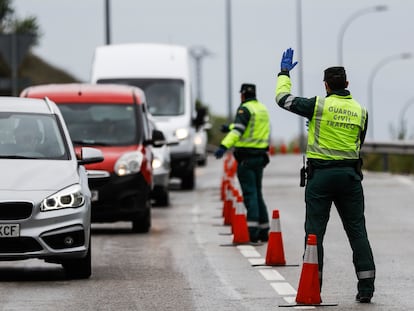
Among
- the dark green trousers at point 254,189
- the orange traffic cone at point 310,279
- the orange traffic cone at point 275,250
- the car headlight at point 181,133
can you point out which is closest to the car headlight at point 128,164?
the dark green trousers at point 254,189

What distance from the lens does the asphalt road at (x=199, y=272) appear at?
12367mm

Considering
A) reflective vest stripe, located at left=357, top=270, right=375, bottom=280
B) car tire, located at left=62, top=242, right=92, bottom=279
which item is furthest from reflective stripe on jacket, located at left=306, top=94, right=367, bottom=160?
car tire, located at left=62, top=242, right=92, bottom=279

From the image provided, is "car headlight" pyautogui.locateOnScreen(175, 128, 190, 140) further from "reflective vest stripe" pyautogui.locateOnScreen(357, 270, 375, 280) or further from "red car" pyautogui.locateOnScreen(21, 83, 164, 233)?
"reflective vest stripe" pyautogui.locateOnScreen(357, 270, 375, 280)

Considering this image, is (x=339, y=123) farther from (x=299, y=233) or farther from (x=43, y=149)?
(x=299, y=233)

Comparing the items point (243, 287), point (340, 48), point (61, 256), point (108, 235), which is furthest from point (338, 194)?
point (340, 48)

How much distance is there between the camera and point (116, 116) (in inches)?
848

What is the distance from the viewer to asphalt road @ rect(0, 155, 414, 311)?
12367 mm

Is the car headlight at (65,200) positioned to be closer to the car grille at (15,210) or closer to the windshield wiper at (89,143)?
the car grille at (15,210)

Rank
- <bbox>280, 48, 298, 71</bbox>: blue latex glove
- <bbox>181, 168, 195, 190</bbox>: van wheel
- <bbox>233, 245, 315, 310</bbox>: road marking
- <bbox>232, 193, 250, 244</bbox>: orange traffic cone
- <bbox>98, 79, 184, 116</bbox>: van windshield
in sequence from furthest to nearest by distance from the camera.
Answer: <bbox>181, 168, 195, 190</bbox>: van wheel, <bbox>98, 79, 184, 116</bbox>: van windshield, <bbox>232, 193, 250, 244</bbox>: orange traffic cone, <bbox>233, 245, 315, 310</bbox>: road marking, <bbox>280, 48, 298, 71</bbox>: blue latex glove

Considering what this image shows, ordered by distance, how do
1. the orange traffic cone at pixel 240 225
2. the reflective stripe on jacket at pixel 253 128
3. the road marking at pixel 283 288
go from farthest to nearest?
1. the reflective stripe on jacket at pixel 253 128
2. the orange traffic cone at pixel 240 225
3. the road marking at pixel 283 288

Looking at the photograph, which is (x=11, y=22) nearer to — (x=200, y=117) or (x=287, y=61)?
(x=200, y=117)

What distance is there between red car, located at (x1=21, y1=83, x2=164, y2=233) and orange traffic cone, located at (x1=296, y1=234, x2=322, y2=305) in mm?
6736

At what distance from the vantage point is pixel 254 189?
61.4ft

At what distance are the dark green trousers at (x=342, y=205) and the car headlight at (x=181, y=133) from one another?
1866cm
